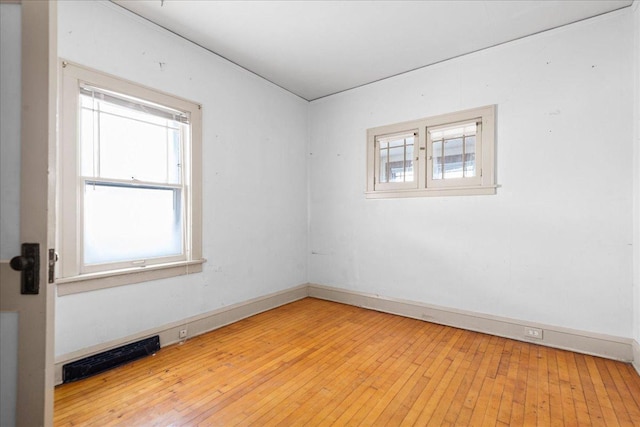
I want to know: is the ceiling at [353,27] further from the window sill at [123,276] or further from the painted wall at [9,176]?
the window sill at [123,276]

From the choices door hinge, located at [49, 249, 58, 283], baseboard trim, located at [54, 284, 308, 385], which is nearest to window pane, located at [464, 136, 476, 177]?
baseboard trim, located at [54, 284, 308, 385]

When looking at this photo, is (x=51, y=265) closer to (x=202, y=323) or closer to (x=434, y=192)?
(x=202, y=323)

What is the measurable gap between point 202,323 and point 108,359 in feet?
3.04

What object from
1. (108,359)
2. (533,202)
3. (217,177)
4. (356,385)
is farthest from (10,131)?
(533,202)

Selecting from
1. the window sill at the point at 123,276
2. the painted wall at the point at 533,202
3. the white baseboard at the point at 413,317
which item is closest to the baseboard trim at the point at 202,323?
the white baseboard at the point at 413,317

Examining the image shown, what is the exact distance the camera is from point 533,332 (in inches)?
118

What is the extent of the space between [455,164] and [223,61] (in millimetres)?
3065

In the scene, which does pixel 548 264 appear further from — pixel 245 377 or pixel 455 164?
pixel 245 377

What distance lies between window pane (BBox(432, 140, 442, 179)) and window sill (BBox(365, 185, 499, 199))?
0.20 meters

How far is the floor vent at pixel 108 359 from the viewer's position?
229 centimetres

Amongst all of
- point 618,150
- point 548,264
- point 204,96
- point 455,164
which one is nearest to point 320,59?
point 204,96

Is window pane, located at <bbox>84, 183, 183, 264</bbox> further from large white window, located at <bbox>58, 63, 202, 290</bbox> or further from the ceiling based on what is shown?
the ceiling

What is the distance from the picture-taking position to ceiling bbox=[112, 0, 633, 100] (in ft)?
8.72

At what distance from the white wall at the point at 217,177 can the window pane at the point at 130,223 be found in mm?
309
